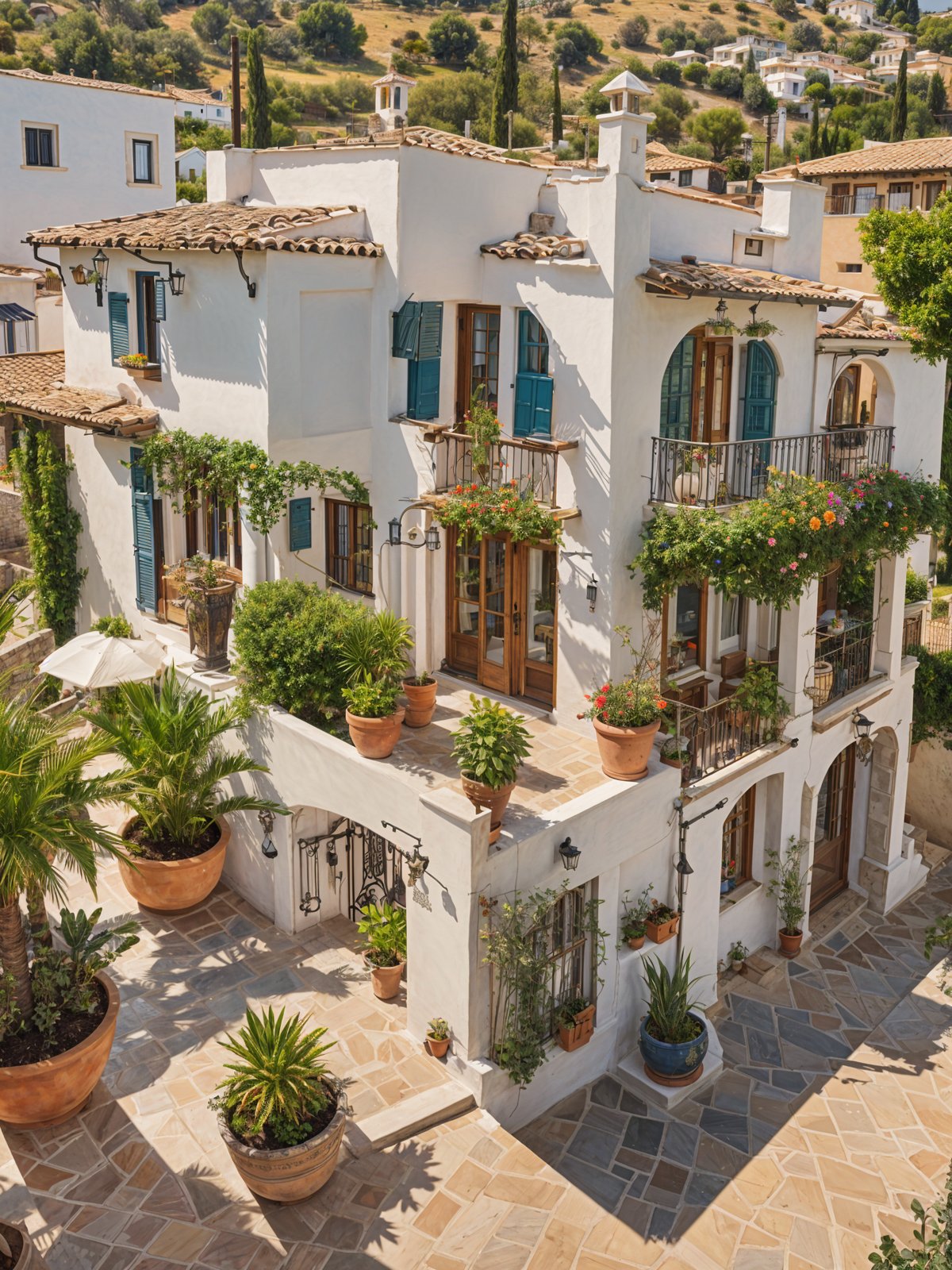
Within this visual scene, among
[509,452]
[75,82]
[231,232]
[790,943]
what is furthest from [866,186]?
[231,232]

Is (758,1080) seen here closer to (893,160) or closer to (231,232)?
(231,232)

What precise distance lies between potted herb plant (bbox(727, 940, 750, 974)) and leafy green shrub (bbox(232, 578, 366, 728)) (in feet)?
23.2

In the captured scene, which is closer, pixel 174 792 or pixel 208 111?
pixel 174 792

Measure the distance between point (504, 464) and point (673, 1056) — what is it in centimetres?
789

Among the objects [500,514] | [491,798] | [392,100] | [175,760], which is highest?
[392,100]

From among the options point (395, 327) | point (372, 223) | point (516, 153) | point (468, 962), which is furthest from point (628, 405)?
point (516, 153)

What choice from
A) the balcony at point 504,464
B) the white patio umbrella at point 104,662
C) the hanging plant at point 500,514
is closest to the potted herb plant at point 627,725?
the hanging plant at point 500,514

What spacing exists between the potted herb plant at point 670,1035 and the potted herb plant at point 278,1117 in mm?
4797

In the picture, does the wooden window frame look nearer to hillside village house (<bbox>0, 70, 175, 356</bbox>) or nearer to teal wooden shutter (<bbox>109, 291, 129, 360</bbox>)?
teal wooden shutter (<bbox>109, 291, 129, 360</bbox>)

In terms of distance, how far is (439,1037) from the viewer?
12.4 metres

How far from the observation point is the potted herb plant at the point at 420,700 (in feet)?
49.8

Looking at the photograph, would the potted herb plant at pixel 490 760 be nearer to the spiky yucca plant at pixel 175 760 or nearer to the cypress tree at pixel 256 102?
the spiky yucca plant at pixel 175 760

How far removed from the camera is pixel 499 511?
48.0 feet

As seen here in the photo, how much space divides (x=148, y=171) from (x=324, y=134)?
1563 inches
